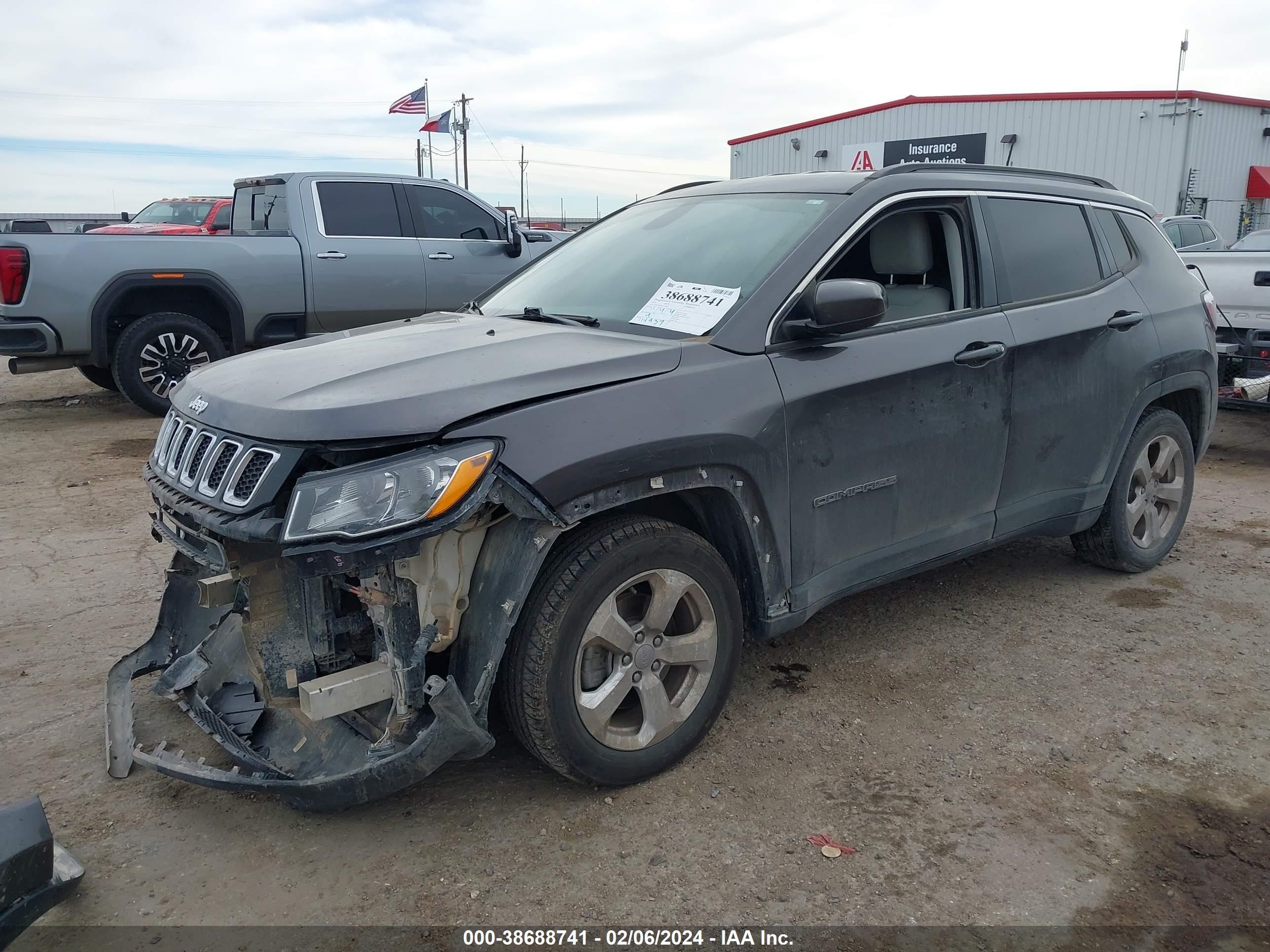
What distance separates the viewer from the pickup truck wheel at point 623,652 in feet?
8.66

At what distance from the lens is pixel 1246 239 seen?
33.5 ft

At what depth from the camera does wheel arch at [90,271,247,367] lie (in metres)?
7.80

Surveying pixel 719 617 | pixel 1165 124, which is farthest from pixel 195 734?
pixel 1165 124

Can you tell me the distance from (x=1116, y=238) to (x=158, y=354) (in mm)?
7231

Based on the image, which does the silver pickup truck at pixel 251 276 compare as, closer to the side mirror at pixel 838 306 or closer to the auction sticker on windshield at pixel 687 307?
the auction sticker on windshield at pixel 687 307

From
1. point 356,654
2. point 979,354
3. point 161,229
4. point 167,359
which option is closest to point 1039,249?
point 979,354

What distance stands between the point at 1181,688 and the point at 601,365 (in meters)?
2.51

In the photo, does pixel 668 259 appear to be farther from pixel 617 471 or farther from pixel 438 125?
pixel 438 125

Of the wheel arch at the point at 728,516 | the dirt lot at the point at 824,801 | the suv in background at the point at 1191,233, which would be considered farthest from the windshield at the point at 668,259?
the suv in background at the point at 1191,233

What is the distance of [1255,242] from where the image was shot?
10031 millimetres

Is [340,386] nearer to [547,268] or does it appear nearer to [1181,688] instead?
[547,268]

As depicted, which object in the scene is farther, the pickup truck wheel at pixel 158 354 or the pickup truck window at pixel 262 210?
the pickup truck window at pixel 262 210

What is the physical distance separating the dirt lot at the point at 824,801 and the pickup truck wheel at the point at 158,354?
161 inches

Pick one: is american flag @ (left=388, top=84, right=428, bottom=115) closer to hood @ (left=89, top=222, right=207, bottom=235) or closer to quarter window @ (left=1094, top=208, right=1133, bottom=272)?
hood @ (left=89, top=222, right=207, bottom=235)
